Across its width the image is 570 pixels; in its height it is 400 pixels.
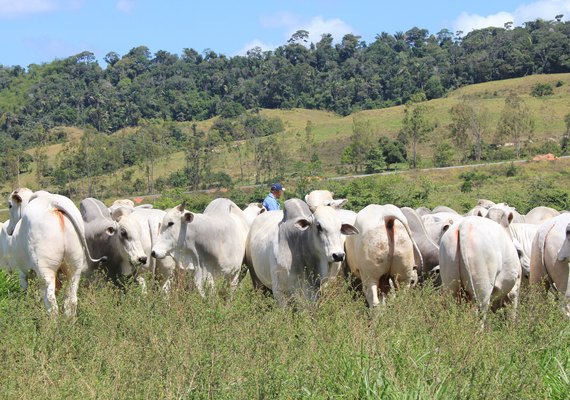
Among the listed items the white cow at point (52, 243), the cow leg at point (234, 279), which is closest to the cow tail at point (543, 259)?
the cow leg at point (234, 279)

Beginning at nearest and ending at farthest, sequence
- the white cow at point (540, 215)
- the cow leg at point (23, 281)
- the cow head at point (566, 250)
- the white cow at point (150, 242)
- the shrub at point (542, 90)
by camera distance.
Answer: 1. the cow head at point (566, 250)
2. the cow leg at point (23, 281)
3. the white cow at point (150, 242)
4. the white cow at point (540, 215)
5. the shrub at point (542, 90)

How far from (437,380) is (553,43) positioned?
336 feet

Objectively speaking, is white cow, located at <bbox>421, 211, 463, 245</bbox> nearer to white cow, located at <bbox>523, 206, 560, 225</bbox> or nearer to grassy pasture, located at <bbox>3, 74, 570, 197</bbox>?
white cow, located at <bbox>523, 206, 560, 225</bbox>

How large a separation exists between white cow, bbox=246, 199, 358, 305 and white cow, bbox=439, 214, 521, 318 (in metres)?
1.04

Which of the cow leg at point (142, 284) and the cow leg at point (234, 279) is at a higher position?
the cow leg at point (142, 284)

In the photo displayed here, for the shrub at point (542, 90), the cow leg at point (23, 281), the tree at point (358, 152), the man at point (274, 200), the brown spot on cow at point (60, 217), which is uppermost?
the brown spot on cow at point (60, 217)

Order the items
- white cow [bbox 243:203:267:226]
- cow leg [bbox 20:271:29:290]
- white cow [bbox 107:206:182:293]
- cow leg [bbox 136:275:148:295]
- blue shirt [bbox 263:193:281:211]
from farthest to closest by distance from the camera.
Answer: blue shirt [bbox 263:193:281:211] < white cow [bbox 243:203:267:226] < white cow [bbox 107:206:182:293] < cow leg [bbox 20:271:29:290] < cow leg [bbox 136:275:148:295]

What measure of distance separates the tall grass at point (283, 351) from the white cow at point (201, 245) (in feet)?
6.14

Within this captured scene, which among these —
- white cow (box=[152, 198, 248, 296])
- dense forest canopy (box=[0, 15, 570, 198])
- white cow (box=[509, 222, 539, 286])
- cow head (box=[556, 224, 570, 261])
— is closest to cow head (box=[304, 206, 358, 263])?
white cow (box=[152, 198, 248, 296])

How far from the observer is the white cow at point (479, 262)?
902 centimetres

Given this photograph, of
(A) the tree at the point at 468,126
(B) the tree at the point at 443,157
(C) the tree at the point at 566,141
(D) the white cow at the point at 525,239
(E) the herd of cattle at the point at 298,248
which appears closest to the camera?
(E) the herd of cattle at the point at 298,248

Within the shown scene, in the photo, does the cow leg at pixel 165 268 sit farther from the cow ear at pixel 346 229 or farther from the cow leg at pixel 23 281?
the cow ear at pixel 346 229

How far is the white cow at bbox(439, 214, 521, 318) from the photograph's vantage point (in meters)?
9.02

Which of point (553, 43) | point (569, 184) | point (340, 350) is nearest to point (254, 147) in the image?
point (569, 184)
